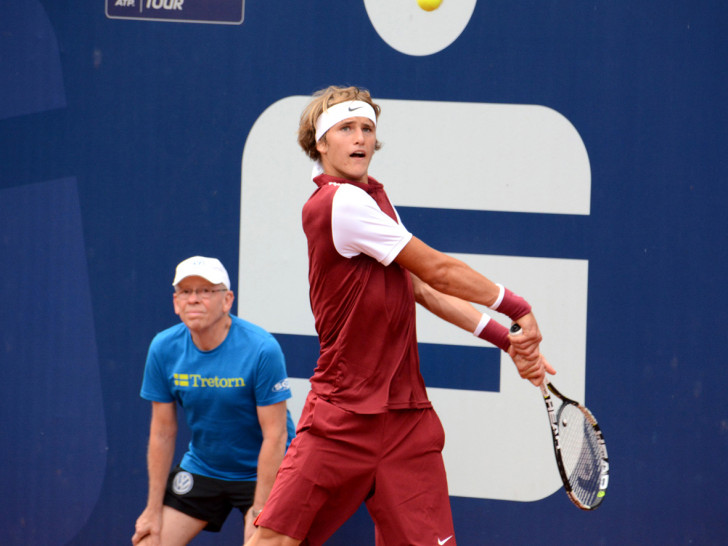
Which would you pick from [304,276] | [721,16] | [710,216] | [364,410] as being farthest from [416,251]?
[721,16]

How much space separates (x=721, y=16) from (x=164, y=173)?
86.5 inches

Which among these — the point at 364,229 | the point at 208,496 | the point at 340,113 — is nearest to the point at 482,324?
the point at 364,229

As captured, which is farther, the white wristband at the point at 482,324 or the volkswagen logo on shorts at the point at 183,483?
the volkswagen logo on shorts at the point at 183,483

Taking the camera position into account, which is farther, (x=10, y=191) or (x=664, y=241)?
→ (x=10, y=191)

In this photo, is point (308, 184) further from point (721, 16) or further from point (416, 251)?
point (721, 16)

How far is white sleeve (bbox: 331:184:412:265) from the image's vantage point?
2508 mm

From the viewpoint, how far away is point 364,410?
2568 mm

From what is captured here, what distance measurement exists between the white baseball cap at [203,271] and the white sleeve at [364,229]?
0.94m

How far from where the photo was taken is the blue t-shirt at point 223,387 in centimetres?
334

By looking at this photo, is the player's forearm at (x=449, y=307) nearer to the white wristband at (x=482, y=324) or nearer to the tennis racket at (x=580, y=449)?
the white wristband at (x=482, y=324)

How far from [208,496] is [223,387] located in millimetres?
418

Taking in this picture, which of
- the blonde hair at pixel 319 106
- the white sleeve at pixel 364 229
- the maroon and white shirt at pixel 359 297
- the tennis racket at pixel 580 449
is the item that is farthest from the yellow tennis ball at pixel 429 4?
the tennis racket at pixel 580 449

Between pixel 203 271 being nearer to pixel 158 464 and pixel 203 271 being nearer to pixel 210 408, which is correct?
pixel 210 408

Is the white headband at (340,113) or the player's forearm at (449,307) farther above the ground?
the white headband at (340,113)
